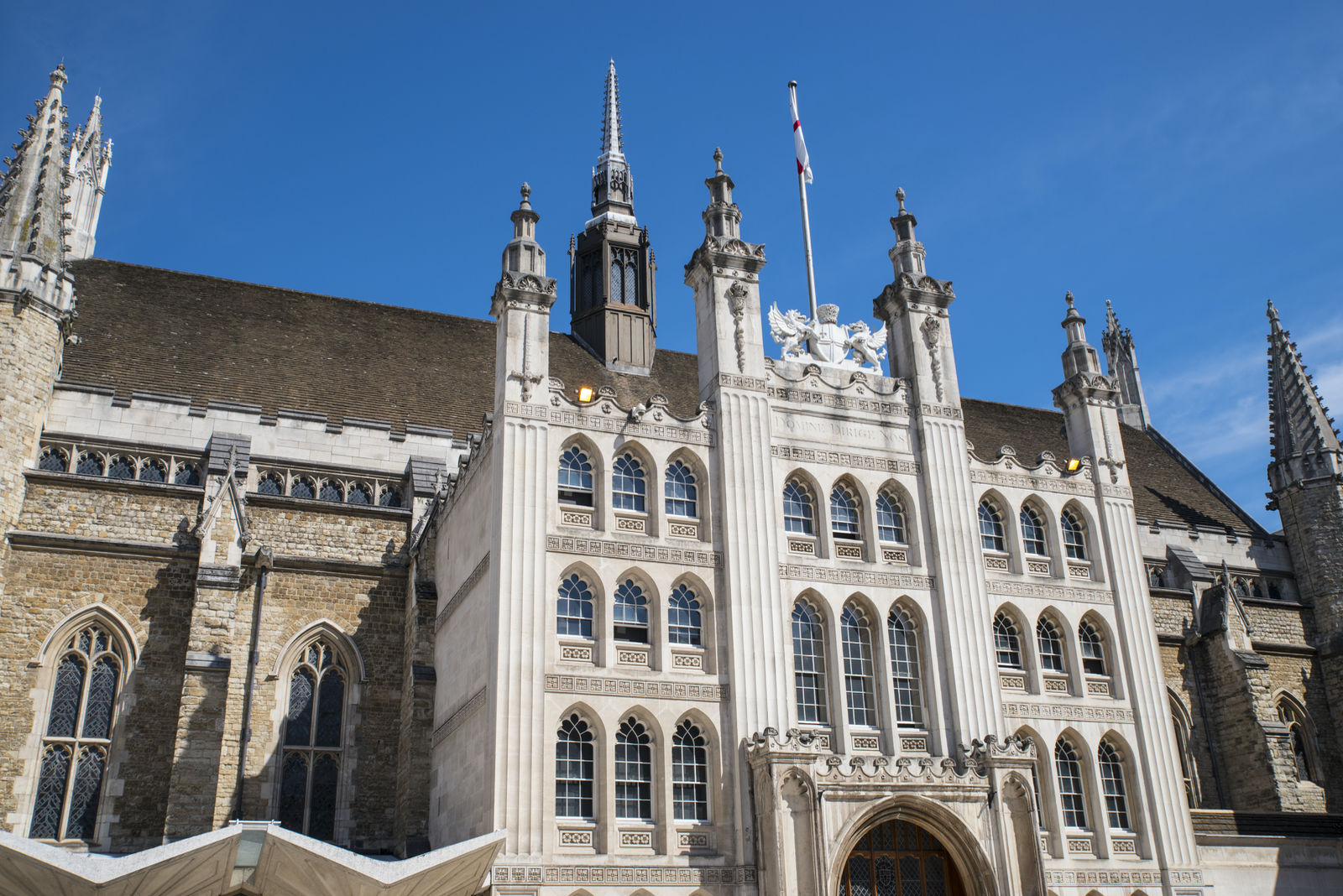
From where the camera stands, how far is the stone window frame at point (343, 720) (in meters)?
24.5

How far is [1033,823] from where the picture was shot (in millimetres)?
21703

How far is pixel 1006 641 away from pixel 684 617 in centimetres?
727

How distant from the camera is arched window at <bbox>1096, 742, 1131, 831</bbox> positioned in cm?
2423

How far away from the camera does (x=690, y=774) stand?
21219mm

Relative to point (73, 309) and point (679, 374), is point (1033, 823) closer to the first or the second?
point (679, 374)

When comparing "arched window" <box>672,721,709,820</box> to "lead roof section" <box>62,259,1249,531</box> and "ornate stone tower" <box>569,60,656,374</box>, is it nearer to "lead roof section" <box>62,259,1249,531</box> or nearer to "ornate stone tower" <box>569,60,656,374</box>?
"lead roof section" <box>62,259,1249,531</box>

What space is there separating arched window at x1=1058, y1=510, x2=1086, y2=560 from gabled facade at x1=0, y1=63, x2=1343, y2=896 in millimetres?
85

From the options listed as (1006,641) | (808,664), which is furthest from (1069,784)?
(808,664)

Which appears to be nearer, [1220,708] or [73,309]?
[73,309]

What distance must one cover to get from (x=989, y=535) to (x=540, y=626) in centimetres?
1050

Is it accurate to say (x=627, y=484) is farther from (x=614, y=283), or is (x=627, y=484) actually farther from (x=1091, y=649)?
(x=614, y=283)

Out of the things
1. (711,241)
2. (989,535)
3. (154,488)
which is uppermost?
A: (711,241)

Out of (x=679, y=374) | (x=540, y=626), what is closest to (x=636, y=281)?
(x=679, y=374)

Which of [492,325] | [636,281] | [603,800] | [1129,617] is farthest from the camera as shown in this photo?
[636,281]
